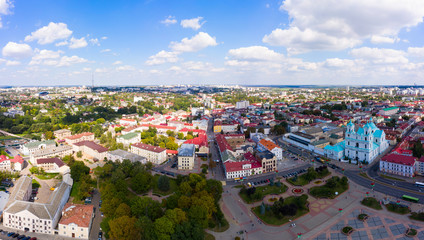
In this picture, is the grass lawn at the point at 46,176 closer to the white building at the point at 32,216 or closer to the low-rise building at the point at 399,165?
the white building at the point at 32,216

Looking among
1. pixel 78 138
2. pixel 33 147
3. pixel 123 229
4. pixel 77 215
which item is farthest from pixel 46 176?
pixel 123 229

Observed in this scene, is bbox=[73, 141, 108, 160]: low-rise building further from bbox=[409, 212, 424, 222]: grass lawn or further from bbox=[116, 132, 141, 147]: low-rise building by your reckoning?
bbox=[409, 212, 424, 222]: grass lawn

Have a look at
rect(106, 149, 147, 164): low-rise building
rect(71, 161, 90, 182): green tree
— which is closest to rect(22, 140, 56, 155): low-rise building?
rect(106, 149, 147, 164): low-rise building

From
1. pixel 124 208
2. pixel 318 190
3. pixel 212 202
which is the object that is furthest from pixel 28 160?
pixel 318 190

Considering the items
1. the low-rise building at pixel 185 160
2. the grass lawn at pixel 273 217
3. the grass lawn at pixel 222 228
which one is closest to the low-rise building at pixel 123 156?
the low-rise building at pixel 185 160

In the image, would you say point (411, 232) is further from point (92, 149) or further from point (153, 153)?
point (92, 149)
